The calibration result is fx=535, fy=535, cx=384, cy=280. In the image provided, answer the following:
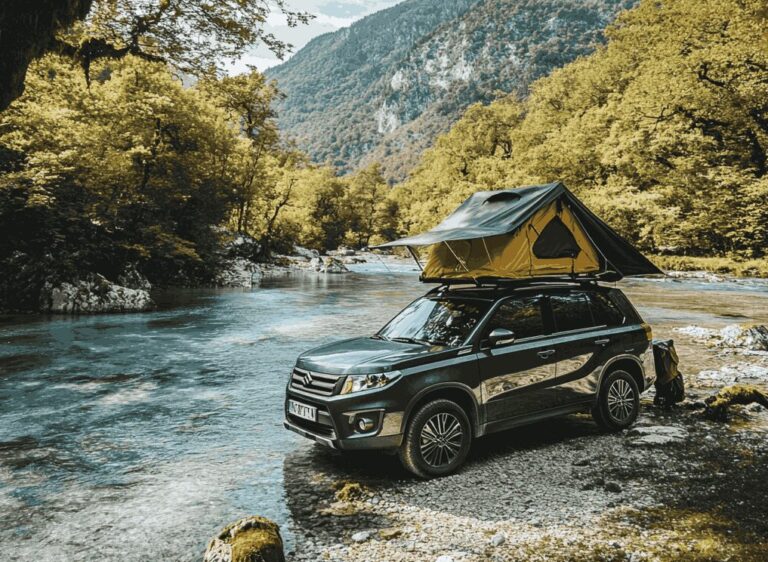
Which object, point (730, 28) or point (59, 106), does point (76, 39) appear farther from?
point (730, 28)

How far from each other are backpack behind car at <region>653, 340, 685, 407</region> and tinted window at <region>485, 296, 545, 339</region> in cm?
257

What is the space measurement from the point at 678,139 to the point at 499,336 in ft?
103

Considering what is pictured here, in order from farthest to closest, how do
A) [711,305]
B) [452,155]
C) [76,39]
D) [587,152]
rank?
[452,155] < [587,152] < [711,305] < [76,39]

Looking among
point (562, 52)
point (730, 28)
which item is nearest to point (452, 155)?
point (730, 28)

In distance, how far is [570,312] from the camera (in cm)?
687

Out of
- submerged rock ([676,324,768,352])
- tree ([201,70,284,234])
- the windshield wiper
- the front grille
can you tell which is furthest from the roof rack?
tree ([201,70,284,234])

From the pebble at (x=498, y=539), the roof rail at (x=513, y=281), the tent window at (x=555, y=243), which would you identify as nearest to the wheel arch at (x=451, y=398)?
the pebble at (x=498, y=539)

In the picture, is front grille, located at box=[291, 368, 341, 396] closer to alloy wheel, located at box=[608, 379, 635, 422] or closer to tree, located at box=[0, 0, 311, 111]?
alloy wheel, located at box=[608, 379, 635, 422]

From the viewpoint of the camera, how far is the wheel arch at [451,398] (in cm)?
525

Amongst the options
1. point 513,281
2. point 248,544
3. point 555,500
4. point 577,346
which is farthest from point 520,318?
point 248,544

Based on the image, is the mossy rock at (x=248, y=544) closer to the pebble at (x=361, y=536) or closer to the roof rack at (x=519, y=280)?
the pebble at (x=361, y=536)

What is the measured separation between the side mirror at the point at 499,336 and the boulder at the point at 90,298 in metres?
17.9

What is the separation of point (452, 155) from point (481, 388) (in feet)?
188

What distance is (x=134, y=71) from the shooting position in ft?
84.4
